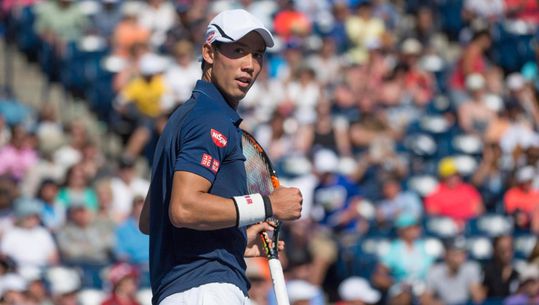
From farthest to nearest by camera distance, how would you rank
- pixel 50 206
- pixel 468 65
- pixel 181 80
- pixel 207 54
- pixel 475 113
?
1. pixel 468 65
2. pixel 475 113
3. pixel 181 80
4. pixel 50 206
5. pixel 207 54

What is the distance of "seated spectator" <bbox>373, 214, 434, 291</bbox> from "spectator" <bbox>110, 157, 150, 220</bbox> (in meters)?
2.43

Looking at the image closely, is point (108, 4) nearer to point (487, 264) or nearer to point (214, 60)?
point (487, 264)

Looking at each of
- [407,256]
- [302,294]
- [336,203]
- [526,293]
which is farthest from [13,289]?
[526,293]

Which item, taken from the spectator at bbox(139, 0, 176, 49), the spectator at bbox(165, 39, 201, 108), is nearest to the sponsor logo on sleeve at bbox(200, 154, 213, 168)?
the spectator at bbox(165, 39, 201, 108)

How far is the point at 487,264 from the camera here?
37.2ft

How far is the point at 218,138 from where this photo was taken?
4453 millimetres

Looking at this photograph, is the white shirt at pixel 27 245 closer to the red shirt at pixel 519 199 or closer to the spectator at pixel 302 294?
the spectator at pixel 302 294

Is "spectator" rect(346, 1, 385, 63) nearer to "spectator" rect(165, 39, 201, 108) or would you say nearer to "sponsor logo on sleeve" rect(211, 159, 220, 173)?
"spectator" rect(165, 39, 201, 108)

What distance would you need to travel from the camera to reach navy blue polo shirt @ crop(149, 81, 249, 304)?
175 inches

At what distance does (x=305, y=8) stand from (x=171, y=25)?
214cm

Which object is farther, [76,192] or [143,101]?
[143,101]

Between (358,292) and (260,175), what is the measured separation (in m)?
5.91

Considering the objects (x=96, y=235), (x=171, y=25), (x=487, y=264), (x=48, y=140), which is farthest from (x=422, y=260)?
(x=171, y=25)

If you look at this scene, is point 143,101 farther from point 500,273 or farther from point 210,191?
point 210,191
